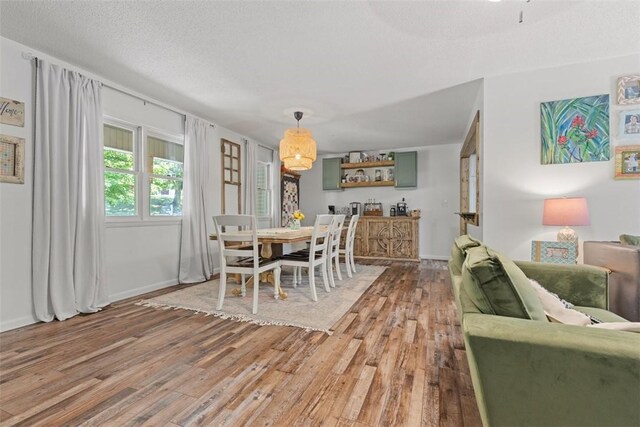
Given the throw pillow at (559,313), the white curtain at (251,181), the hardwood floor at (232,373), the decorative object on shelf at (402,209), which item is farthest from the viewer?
the decorative object on shelf at (402,209)

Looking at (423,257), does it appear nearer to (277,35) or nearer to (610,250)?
(610,250)

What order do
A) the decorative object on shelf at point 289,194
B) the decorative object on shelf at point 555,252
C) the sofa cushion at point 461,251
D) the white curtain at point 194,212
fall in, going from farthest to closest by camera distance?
the decorative object on shelf at point 289,194
the white curtain at point 194,212
the decorative object on shelf at point 555,252
the sofa cushion at point 461,251

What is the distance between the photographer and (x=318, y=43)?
2.43 meters

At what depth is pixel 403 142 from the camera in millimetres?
5871

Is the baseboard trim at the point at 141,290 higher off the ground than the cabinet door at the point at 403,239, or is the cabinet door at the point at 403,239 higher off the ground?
the cabinet door at the point at 403,239

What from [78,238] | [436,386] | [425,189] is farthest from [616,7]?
[78,238]

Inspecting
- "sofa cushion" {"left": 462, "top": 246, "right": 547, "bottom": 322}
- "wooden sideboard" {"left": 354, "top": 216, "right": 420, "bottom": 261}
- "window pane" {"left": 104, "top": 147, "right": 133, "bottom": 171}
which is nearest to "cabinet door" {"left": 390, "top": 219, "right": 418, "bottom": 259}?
"wooden sideboard" {"left": 354, "top": 216, "right": 420, "bottom": 261}

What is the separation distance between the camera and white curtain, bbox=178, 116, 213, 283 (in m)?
4.04

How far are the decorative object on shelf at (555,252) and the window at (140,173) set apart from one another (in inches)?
167

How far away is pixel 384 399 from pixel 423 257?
16.5 feet

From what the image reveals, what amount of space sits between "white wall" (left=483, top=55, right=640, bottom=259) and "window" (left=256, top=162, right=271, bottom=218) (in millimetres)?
4254

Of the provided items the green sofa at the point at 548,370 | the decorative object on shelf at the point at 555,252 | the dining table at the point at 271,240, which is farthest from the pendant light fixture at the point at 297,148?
the green sofa at the point at 548,370

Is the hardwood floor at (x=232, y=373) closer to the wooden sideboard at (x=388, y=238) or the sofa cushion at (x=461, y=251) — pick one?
the sofa cushion at (x=461, y=251)

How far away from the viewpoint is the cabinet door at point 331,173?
6738mm
